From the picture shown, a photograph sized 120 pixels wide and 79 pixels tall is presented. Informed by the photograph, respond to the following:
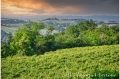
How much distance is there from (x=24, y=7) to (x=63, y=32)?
1.12 m

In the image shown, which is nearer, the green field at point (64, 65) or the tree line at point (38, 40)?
the green field at point (64, 65)

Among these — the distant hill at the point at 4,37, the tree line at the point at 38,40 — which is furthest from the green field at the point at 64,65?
the distant hill at the point at 4,37

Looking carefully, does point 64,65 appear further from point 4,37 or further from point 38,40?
point 4,37

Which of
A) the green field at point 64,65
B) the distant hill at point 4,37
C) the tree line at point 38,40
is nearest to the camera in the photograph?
the green field at point 64,65

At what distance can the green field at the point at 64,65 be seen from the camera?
430 centimetres

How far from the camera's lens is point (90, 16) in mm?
4855

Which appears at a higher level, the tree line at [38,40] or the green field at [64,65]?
the tree line at [38,40]

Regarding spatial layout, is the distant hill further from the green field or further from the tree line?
the green field

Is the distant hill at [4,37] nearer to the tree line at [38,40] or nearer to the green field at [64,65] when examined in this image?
the tree line at [38,40]

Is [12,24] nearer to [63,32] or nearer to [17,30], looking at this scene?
[17,30]

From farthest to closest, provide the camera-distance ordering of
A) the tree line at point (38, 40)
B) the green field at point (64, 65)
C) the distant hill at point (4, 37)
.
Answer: the tree line at point (38, 40) → the distant hill at point (4, 37) → the green field at point (64, 65)

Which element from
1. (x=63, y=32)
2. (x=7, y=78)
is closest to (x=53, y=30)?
(x=63, y=32)

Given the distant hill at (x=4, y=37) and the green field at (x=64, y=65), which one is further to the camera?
the distant hill at (x=4, y=37)

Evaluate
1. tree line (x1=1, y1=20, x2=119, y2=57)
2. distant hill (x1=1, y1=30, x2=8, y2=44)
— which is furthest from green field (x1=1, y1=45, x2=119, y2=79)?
distant hill (x1=1, y1=30, x2=8, y2=44)
